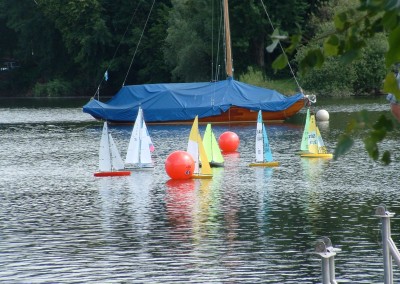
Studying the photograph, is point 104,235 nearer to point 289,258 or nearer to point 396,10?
point 289,258

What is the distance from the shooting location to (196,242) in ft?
55.2

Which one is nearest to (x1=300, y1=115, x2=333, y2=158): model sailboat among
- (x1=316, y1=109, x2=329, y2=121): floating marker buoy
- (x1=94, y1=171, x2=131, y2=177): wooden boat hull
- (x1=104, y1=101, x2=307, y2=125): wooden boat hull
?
(x1=94, y1=171, x2=131, y2=177): wooden boat hull

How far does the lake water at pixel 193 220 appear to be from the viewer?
14555 millimetres

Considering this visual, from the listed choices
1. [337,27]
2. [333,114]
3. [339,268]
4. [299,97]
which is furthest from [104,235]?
[333,114]

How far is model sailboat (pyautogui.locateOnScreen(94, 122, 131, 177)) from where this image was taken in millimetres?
27391

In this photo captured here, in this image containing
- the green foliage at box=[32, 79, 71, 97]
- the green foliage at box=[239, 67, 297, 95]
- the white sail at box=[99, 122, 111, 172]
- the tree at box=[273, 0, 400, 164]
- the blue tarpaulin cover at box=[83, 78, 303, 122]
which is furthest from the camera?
the green foliage at box=[32, 79, 71, 97]

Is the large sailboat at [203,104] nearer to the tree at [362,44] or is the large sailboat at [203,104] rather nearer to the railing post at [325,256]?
the railing post at [325,256]

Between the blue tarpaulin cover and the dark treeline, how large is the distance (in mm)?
16247

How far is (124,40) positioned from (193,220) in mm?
68601

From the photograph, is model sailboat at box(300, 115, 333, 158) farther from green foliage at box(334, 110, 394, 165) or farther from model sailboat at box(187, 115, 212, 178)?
green foliage at box(334, 110, 394, 165)

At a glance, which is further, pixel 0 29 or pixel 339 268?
pixel 0 29

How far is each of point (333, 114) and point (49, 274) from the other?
37173 mm

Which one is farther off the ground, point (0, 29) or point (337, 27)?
point (0, 29)

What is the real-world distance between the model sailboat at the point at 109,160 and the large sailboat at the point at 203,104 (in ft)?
61.4
